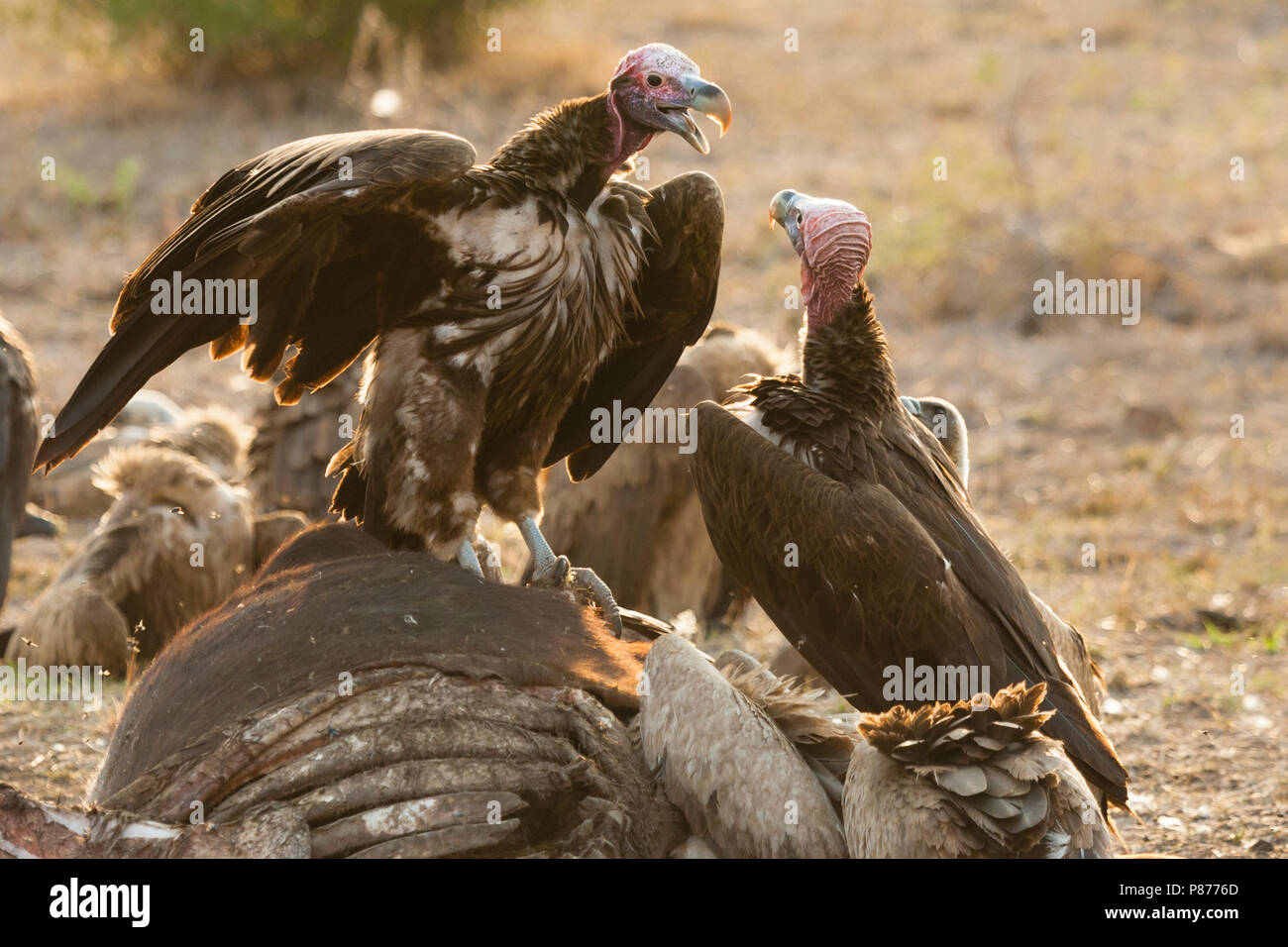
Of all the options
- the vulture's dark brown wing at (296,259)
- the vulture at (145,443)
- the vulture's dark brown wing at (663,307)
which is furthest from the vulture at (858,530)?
the vulture at (145,443)

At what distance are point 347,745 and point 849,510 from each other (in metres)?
1.35

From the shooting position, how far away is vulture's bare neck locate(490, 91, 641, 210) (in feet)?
13.8

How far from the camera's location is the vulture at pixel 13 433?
17.8 feet

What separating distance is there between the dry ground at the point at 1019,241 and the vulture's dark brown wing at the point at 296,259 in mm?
1544

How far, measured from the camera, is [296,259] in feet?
12.3

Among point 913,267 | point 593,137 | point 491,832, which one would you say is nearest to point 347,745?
point 491,832

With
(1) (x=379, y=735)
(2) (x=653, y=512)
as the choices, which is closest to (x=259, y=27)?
(2) (x=653, y=512)

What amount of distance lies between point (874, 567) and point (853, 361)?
0.65 m

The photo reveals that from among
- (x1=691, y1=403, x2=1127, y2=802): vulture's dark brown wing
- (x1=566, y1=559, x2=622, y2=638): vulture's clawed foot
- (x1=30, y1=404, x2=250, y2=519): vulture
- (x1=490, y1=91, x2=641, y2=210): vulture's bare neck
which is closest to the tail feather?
(x1=691, y1=403, x2=1127, y2=802): vulture's dark brown wing

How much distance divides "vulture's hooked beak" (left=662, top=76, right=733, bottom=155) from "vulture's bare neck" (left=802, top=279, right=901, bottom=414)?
57 cm

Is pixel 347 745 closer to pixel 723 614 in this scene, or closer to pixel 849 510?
pixel 849 510

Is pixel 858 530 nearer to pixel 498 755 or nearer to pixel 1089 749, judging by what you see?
pixel 1089 749

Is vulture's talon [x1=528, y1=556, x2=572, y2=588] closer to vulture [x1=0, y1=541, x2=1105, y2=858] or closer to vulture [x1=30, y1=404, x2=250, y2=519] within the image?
vulture [x1=0, y1=541, x2=1105, y2=858]

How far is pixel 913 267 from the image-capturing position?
1088 centimetres
